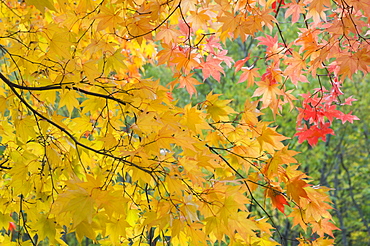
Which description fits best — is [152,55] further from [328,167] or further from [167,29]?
[328,167]

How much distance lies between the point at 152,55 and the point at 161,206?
2622 mm

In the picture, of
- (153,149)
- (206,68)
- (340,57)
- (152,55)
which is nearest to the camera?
(153,149)

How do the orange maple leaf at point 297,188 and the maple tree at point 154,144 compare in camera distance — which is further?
the orange maple leaf at point 297,188

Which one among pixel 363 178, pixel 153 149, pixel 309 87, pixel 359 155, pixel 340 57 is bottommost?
pixel 153 149

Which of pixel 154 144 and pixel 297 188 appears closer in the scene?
pixel 154 144

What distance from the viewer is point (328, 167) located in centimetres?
707

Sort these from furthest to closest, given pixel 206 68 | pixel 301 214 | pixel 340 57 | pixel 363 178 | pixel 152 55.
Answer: pixel 363 178 < pixel 152 55 < pixel 206 68 < pixel 340 57 < pixel 301 214

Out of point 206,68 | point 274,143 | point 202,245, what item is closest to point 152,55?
point 206,68

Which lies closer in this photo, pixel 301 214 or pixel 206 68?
pixel 301 214

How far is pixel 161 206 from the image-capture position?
131 centimetres

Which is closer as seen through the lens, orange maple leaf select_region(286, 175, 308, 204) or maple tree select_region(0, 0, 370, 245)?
maple tree select_region(0, 0, 370, 245)

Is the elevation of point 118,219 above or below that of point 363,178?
below

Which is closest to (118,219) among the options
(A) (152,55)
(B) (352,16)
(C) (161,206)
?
(C) (161,206)

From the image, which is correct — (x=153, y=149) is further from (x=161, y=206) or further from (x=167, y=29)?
(x=167, y=29)
